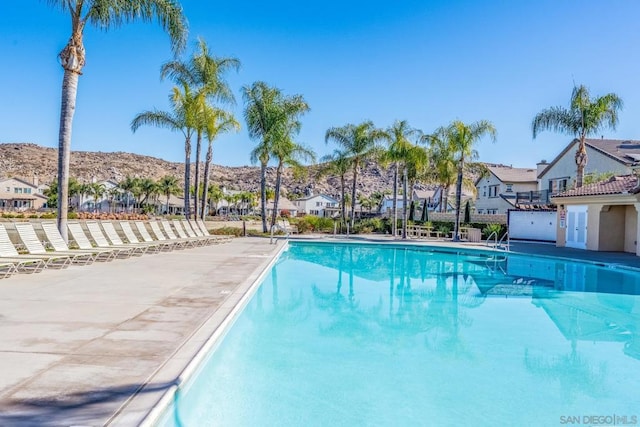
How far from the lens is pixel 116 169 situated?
105m

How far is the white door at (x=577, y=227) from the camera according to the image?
22.7m

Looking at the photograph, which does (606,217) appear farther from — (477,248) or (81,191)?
(81,191)

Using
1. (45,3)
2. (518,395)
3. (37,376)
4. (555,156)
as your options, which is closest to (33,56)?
(45,3)

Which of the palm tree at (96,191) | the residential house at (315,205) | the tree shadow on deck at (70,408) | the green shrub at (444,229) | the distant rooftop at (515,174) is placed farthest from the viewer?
the residential house at (315,205)

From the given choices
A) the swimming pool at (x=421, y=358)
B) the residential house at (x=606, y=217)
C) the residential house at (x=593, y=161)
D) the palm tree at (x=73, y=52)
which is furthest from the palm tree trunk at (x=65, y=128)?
the residential house at (x=593, y=161)

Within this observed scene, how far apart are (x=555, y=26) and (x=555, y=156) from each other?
80.4 ft

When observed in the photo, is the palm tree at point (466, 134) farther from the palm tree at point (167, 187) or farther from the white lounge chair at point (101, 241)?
the palm tree at point (167, 187)

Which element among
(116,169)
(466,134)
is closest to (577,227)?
(466,134)

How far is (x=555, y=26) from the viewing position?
55.5ft

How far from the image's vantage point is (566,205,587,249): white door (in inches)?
893

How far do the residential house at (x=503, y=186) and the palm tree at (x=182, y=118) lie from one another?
27488 millimetres

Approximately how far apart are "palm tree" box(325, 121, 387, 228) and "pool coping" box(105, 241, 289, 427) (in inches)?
1036

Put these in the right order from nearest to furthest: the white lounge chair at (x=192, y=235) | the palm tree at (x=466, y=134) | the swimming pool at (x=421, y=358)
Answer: the swimming pool at (x=421, y=358), the white lounge chair at (x=192, y=235), the palm tree at (x=466, y=134)

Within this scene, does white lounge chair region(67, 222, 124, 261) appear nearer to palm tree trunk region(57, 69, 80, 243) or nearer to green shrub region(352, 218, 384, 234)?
palm tree trunk region(57, 69, 80, 243)
